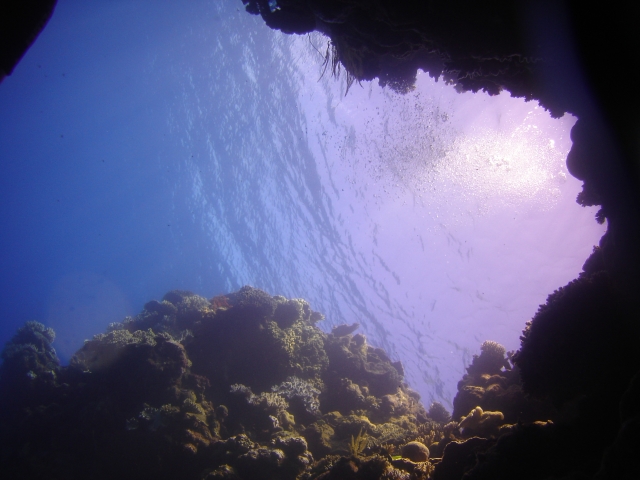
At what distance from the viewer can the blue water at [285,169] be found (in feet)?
65.3

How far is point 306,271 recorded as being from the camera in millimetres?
36344

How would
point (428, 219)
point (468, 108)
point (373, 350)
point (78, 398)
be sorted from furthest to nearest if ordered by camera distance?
point (428, 219)
point (468, 108)
point (373, 350)
point (78, 398)

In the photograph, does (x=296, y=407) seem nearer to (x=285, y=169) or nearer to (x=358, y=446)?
(x=358, y=446)

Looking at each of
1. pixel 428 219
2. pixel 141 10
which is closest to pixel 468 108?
pixel 428 219

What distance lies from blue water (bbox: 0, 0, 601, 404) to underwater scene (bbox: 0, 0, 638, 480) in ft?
0.73

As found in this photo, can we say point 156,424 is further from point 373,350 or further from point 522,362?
point 373,350

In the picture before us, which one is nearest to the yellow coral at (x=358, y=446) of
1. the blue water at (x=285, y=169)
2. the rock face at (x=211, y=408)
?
the rock face at (x=211, y=408)

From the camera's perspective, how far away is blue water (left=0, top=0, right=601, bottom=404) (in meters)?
19.9

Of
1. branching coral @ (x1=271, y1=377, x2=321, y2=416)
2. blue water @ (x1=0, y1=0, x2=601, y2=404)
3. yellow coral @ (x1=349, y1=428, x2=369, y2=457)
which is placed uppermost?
blue water @ (x1=0, y1=0, x2=601, y2=404)

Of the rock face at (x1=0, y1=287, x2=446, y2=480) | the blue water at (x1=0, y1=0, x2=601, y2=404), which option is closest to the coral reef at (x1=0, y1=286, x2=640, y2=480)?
the rock face at (x1=0, y1=287, x2=446, y2=480)

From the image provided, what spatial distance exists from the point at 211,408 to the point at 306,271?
Result: 28.1m

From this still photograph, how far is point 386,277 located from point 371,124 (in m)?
17.3

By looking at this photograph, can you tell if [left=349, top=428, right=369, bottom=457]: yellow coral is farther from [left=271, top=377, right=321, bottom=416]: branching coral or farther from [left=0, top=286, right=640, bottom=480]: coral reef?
[left=271, top=377, right=321, bottom=416]: branching coral

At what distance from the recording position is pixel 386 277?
101 ft
